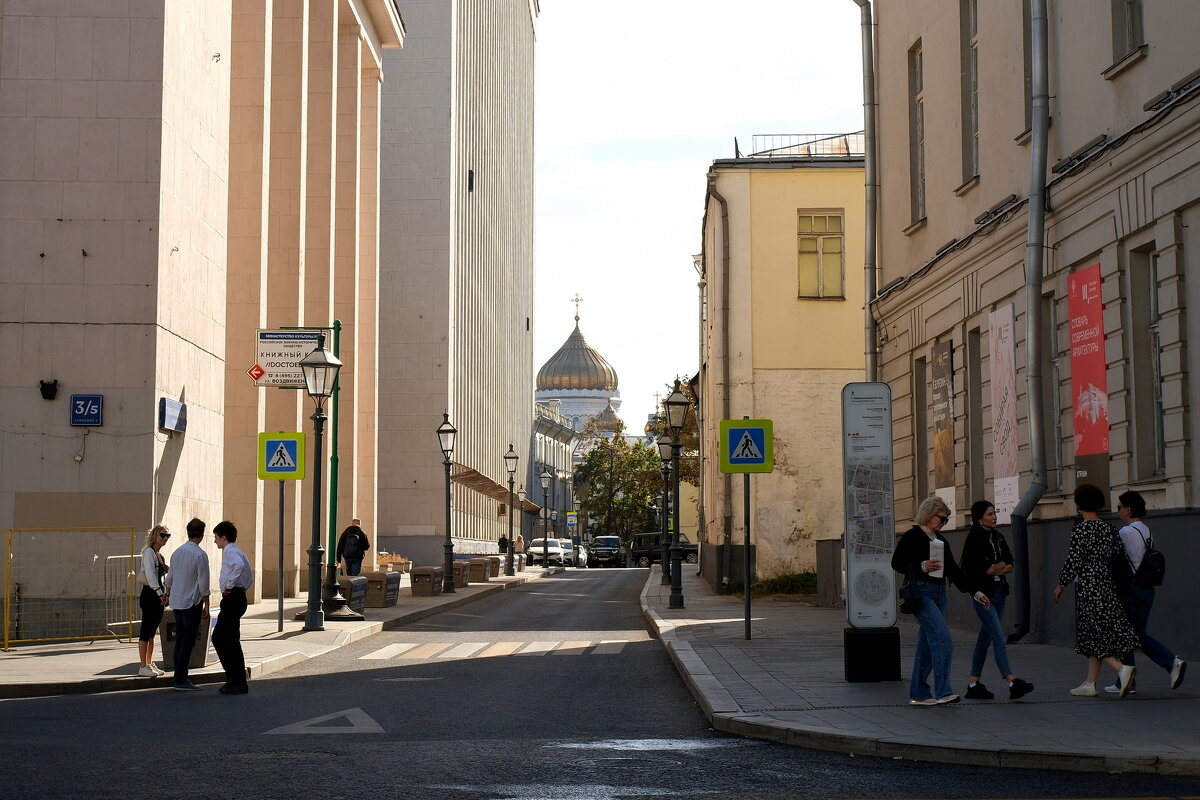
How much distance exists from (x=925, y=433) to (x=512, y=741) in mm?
15516

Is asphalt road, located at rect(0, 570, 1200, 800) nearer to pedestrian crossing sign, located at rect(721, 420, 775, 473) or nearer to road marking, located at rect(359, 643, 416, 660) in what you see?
road marking, located at rect(359, 643, 416, 660)

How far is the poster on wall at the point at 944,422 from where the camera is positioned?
75.7 feet

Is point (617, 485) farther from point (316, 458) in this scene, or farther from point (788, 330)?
point (316, 458)

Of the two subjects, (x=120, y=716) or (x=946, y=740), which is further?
(x=120, y=716)

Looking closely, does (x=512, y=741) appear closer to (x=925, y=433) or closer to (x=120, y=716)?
(x=120, y=716)

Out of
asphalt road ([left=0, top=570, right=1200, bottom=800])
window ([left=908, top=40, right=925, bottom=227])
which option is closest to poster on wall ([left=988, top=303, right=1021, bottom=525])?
window ([left=908, top=40, right=925, bottom=227])

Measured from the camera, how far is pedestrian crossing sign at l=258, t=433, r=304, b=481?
2258 cm

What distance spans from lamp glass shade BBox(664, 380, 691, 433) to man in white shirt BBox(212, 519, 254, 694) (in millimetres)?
13226

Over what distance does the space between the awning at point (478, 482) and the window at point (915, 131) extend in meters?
35.7

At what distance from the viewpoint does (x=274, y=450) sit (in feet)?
74.6

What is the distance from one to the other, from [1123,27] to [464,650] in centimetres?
1143

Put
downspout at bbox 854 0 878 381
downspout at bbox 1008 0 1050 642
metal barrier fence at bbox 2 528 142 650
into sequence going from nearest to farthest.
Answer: downspout at bbox 1008 0 1050 642 → metal barrier fence at bbox 2 528 142 650 → downspout at bbox 854 0 878 381

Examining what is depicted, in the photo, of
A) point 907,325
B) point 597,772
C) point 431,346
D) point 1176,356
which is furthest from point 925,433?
point 431,346

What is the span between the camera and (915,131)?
1020 inches
